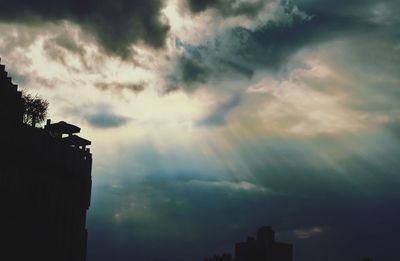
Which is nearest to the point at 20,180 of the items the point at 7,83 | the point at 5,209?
the point at 5,209

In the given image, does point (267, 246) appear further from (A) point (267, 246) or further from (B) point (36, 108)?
(B) point (36, 108)

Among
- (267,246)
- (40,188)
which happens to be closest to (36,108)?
(40,188)

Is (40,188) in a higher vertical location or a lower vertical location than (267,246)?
higher

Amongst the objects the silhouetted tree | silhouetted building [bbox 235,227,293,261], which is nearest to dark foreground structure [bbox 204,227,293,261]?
silhouetted building [bbox 235,227,293,261]

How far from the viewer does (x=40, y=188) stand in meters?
42.6

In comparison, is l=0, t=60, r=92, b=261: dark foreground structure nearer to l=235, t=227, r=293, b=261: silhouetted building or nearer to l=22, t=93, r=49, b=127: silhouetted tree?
l=22, t=93, r=49, b=127: silhouetted tree

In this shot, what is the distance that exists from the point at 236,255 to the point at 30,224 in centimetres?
8579

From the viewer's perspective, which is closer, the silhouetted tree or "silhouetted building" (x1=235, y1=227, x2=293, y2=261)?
the silhouetted tree

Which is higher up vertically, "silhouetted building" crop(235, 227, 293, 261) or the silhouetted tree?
the silhouetted tree

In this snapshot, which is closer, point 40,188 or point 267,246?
point 40,188

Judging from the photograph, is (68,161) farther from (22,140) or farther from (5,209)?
(5,209)

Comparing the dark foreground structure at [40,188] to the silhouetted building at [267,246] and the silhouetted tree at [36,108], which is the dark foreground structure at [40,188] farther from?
the silhouetted building at [267,246]

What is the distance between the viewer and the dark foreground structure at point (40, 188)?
39.4m

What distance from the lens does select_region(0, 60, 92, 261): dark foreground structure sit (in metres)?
39.4
